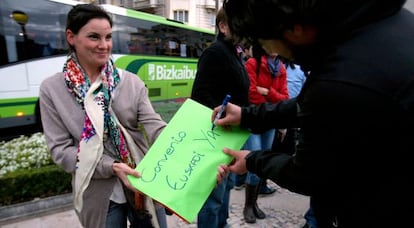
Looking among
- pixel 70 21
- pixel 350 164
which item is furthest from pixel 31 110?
pixel 350 164

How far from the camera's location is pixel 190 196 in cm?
134

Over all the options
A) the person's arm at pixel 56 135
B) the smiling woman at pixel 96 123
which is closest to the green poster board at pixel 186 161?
the smiling woman at pixel 96 123

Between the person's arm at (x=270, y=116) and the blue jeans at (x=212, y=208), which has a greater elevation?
the person's arm at (x=270, y=116)

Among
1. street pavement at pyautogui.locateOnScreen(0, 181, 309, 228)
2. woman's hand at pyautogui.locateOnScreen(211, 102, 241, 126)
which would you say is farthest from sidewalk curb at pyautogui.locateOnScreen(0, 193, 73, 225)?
woman's hand at pyautogui.locateOnScreen(211, 102, 241, 126)

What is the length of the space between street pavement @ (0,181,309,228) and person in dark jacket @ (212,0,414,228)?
236 cm

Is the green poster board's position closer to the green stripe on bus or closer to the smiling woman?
the smiling woman

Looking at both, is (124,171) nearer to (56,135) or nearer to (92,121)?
(92,121)

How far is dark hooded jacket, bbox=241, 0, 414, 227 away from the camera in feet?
2.44

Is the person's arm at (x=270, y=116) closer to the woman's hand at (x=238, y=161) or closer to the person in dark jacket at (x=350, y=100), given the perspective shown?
the woman's hand at (x=238, y=161)

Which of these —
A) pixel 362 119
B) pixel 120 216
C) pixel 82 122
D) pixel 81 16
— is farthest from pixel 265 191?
pixel 362 119

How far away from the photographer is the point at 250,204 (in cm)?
322

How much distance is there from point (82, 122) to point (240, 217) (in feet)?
7.28

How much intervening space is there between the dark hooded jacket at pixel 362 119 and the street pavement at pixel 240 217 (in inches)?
94.2

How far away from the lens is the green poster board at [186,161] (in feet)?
4.35
